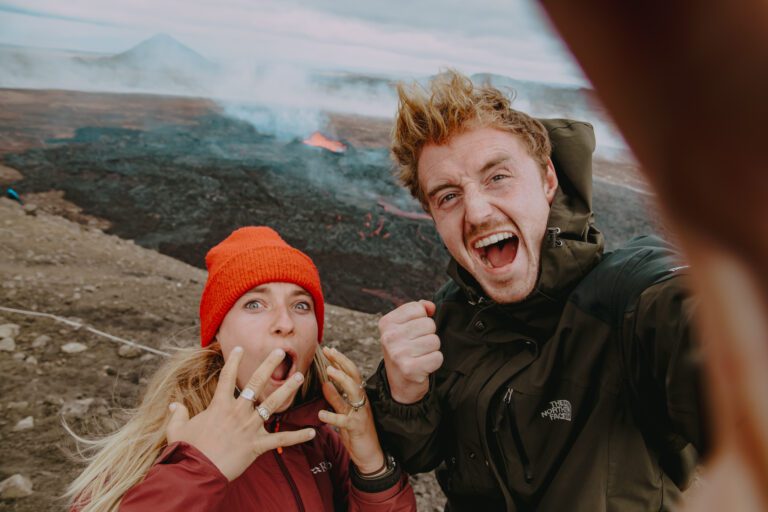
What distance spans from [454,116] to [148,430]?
215 centimetres

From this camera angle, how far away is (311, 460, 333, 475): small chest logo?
2389 mm

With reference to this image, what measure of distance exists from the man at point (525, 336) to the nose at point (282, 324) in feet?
1.64

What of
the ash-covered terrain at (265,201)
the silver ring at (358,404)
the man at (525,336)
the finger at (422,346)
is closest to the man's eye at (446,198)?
the man at (525,336)

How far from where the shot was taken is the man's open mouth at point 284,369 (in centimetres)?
249

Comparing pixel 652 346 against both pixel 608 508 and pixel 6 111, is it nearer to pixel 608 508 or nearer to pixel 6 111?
pixel 608 508

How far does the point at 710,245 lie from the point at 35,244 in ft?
28.4

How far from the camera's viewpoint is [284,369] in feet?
8.29

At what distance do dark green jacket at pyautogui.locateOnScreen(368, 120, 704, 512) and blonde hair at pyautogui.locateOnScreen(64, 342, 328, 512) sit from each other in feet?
2.62

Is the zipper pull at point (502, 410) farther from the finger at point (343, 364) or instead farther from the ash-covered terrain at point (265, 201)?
the ash-covered terrain at point (265, 201)

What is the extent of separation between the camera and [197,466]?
175 cm

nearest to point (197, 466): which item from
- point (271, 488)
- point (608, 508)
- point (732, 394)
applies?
point (271, 488)

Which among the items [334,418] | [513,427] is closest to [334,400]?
[334,418]

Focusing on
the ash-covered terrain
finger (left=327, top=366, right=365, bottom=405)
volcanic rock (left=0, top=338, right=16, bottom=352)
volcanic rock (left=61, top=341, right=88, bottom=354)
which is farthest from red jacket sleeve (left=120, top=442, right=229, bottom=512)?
the ash-covered terrain

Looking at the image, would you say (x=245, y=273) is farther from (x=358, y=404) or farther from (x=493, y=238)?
(x=493, y=238)
